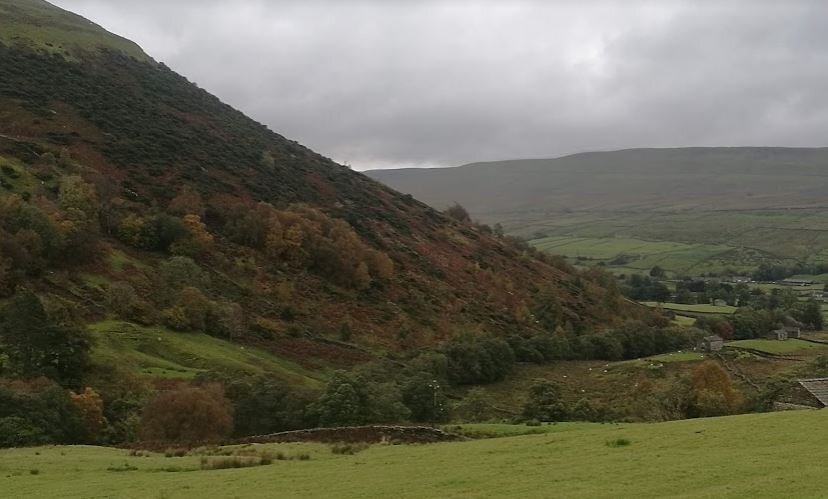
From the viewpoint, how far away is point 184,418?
33594mm

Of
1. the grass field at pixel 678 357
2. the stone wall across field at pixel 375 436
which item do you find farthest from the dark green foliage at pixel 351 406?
the grass field at pixel 678 357

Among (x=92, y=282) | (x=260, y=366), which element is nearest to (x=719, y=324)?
(x=260, y=366)

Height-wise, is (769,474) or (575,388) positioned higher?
(769,474)

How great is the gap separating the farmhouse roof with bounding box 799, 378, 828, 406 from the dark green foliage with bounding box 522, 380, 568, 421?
564 inches

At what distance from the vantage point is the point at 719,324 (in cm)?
11031

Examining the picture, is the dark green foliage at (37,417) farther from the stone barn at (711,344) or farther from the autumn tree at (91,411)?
the stone barn at (711,344)

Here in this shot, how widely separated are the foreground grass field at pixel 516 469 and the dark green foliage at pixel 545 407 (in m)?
17.8

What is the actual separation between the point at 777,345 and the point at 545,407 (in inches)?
2699

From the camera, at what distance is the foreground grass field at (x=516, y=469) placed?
1670 centimetres

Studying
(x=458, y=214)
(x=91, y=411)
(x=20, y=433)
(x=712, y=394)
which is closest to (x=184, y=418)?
(x=20, y=433)

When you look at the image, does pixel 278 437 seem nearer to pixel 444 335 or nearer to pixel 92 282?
pixel 92 282

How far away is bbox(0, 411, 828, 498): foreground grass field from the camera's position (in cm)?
1670

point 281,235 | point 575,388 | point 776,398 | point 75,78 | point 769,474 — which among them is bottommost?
point 575,388

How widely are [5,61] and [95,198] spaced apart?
4829 cm
